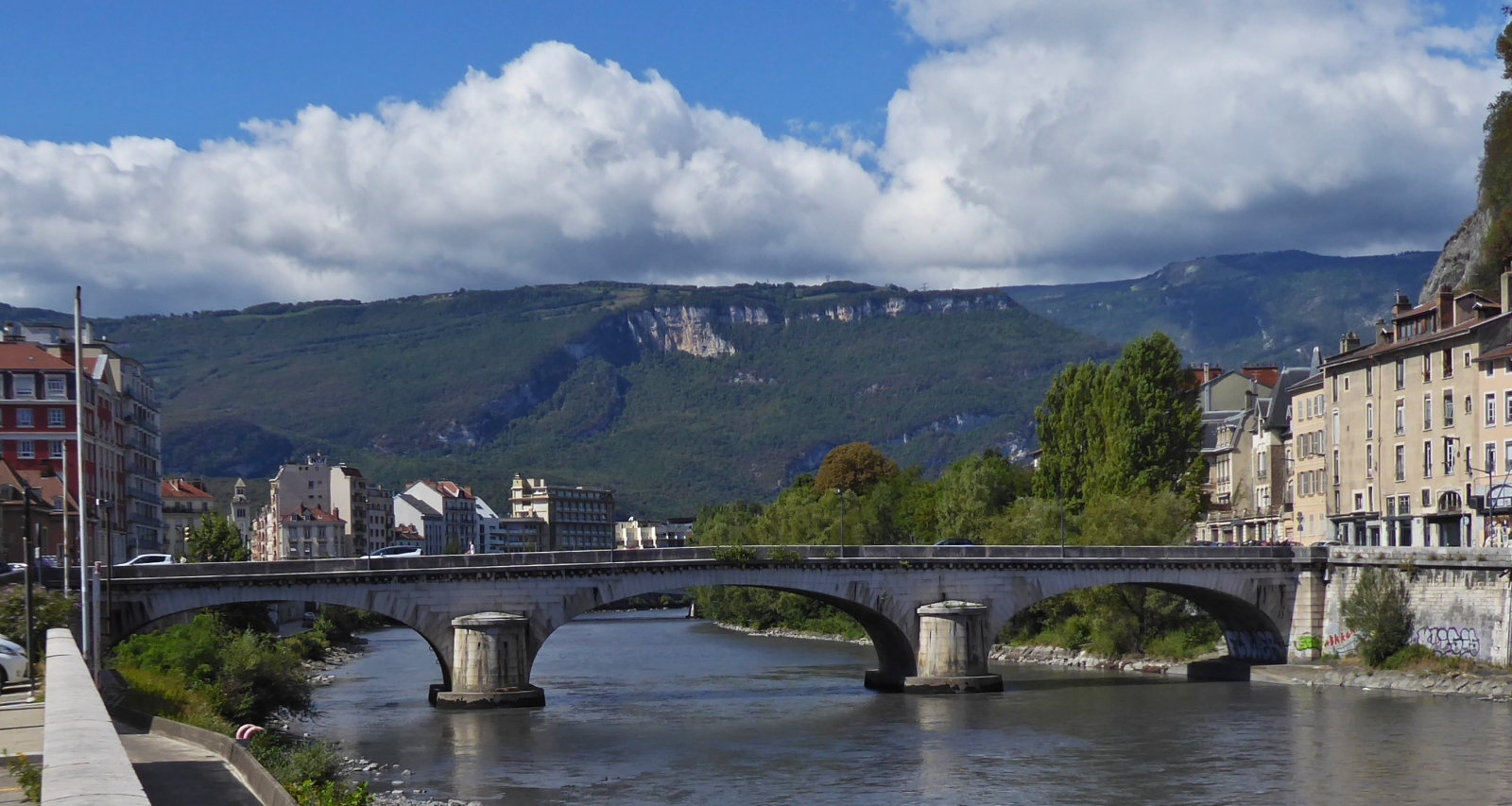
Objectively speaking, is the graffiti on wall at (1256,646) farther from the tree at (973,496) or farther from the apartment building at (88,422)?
the apartment building at (88,422)

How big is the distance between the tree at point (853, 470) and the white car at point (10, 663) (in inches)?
4594

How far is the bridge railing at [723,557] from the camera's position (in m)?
65.2

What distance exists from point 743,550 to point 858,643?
127 ft

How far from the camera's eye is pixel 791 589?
73.2 metres

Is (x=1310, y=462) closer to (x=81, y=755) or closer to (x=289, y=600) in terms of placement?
(x=289, y=600)

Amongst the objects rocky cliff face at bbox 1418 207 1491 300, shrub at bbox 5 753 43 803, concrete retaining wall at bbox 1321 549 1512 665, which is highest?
rocky cliff face at bbox 1418 207 1491 300

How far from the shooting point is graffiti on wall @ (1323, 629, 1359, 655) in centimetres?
7344

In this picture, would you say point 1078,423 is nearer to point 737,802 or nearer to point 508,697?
point 508,697

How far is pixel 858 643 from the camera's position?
A: 109125 mm

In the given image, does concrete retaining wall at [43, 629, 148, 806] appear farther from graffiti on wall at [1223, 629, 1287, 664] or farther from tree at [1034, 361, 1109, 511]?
tree at [1034, 361, 1109, 511]

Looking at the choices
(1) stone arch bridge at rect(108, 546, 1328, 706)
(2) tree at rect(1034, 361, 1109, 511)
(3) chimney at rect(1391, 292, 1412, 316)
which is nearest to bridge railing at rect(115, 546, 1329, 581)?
(1) stone arch bridge at rect(108, 546, 1328, 706)

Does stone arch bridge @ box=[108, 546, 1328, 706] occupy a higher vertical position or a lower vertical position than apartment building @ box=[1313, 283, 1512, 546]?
lower

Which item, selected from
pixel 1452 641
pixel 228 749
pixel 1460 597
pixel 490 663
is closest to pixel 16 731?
pixel 228 749

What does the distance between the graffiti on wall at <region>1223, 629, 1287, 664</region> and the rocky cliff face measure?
94.1 ft
